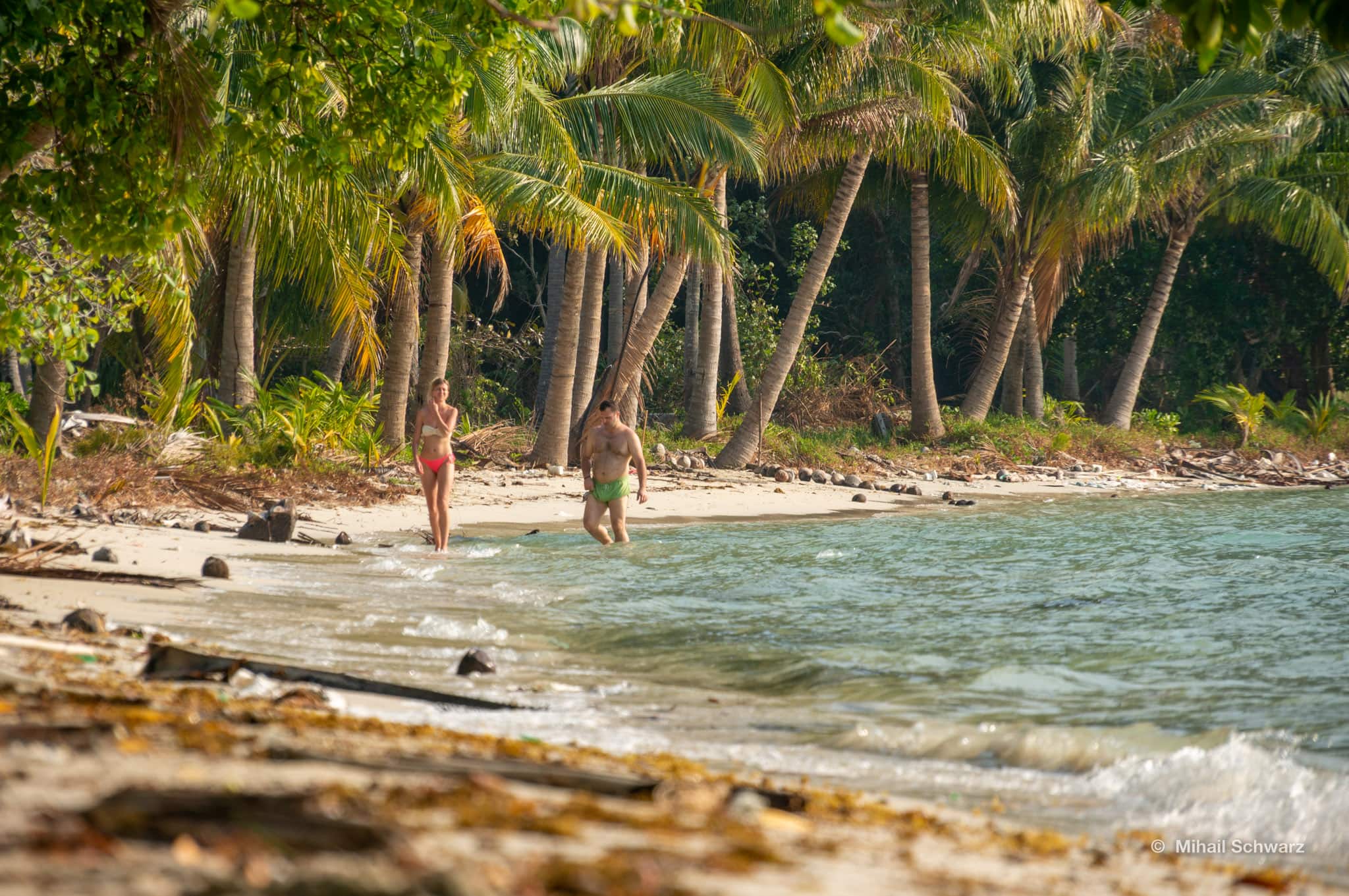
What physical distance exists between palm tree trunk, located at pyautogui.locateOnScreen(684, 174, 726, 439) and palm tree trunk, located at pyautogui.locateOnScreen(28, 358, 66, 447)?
9.20 meters

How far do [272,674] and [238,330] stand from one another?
10.7 meters

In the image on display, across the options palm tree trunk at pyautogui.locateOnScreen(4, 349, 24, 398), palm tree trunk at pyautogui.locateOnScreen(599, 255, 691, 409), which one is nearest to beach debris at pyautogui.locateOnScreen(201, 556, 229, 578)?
palm tree trunk at pyautogui.locateOnScreen(4, 349, 24, 398)

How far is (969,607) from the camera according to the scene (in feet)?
29.2

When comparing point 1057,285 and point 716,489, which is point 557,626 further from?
point 1057,285

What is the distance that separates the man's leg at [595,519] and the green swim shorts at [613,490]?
0.07 meters

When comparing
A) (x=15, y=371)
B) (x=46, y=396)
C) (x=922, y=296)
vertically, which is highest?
(x=922, y=296)

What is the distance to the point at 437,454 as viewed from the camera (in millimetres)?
10727

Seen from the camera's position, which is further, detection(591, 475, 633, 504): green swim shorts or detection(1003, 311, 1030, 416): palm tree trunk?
detection(1003, 311, 1030, 416): palm tree trunk

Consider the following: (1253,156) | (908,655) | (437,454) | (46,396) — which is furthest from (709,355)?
(908,655)

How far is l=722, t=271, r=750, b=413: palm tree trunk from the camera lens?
899 inches

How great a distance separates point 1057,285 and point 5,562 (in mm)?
21714

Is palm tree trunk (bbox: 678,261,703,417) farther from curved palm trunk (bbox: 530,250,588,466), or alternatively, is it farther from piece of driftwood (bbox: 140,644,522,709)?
piece of driftwood (bbox: 140,644,522,709)

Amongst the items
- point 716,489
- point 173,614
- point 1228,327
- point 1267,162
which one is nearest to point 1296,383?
point 1228,327

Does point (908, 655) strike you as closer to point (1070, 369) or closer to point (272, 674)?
point (272, 674)
